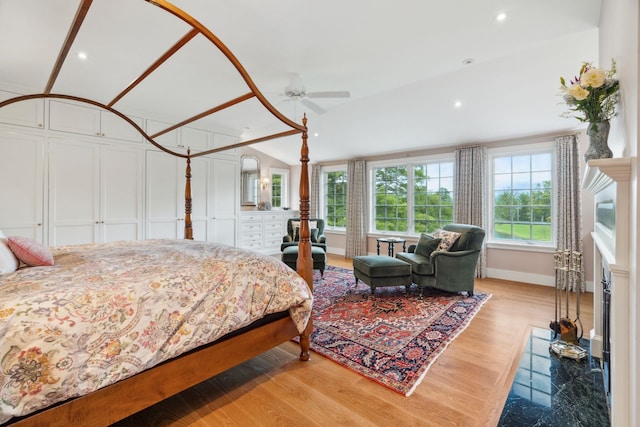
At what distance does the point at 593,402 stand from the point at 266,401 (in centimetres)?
199

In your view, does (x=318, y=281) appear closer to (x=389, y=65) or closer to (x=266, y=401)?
(x=266, y=401)

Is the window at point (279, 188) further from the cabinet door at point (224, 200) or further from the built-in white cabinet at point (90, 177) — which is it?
the built-in white cabinet at point (90, 177)

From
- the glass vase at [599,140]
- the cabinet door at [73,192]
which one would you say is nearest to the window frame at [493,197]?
the glass vase at [599,140]

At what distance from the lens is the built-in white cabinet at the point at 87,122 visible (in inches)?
141

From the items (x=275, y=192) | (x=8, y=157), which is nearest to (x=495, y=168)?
(x=275, y=192)

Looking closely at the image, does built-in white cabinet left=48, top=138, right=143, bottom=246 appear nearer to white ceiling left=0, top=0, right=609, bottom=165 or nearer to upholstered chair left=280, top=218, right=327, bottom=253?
white ceiling left=0, top=0, right=609, bottom=165

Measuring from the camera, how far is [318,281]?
4.52m

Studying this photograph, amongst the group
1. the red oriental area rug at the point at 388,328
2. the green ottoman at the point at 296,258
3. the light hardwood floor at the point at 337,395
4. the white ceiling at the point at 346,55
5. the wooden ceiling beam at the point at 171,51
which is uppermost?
the white ceiling at the point at 346,55

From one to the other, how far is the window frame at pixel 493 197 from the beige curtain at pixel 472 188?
0.16 m

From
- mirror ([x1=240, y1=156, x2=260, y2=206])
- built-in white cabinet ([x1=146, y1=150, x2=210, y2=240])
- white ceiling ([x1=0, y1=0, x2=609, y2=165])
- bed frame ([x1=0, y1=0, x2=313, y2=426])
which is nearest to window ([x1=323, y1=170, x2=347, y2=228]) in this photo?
mirror ([x1=240, y1=156, x2=260, y2=206])

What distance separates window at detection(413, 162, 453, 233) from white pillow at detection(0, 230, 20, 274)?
549 cm

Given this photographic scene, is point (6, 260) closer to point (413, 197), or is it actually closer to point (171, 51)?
point (171, 51)

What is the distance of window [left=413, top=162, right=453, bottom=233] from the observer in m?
5.40

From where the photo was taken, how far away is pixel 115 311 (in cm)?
138
